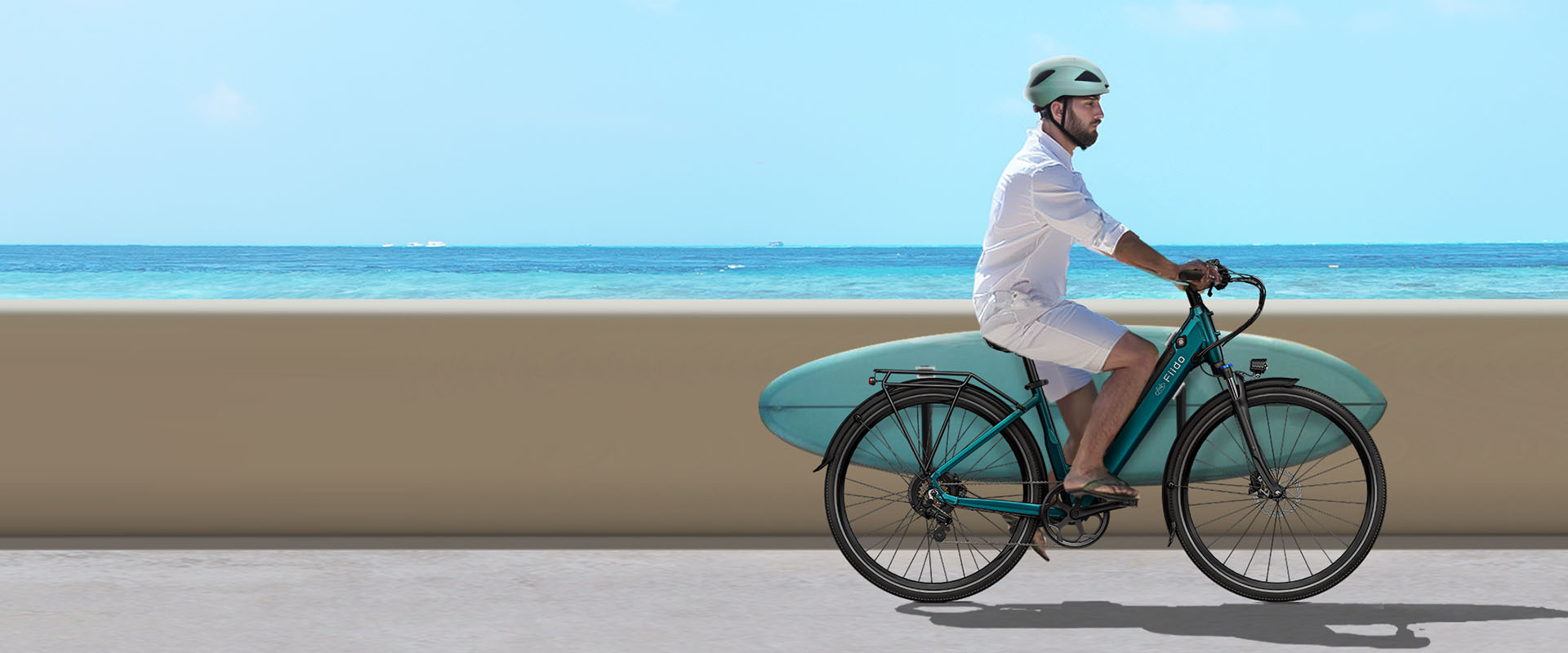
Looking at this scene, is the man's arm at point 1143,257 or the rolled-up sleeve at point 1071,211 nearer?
the man's arm at point 1143,257

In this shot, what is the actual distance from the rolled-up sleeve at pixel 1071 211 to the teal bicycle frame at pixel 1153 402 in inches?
16.6

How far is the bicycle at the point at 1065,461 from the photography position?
485cm

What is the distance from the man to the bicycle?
90mm

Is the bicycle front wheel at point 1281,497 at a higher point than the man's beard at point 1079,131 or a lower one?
lower

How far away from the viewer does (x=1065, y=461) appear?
5.01 metres

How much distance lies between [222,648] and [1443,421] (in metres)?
4.27

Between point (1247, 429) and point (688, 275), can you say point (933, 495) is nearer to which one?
point (1247, 429)

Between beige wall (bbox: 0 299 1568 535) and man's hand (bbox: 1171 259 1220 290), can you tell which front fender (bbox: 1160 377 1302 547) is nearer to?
man's hand (bbox: 1171 259 1220 290)

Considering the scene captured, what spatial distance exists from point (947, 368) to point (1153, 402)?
91 cm

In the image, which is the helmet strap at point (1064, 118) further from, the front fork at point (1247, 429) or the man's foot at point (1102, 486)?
the man's foot at point (1102, 486)

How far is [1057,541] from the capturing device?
4820 mm

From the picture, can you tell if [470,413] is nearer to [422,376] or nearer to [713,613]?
[422,376]

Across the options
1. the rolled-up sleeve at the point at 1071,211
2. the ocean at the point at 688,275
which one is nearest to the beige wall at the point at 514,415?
the rolled-up sleeve at the point at 1071,211

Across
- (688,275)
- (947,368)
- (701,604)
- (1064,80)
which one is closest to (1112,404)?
(947,368)
